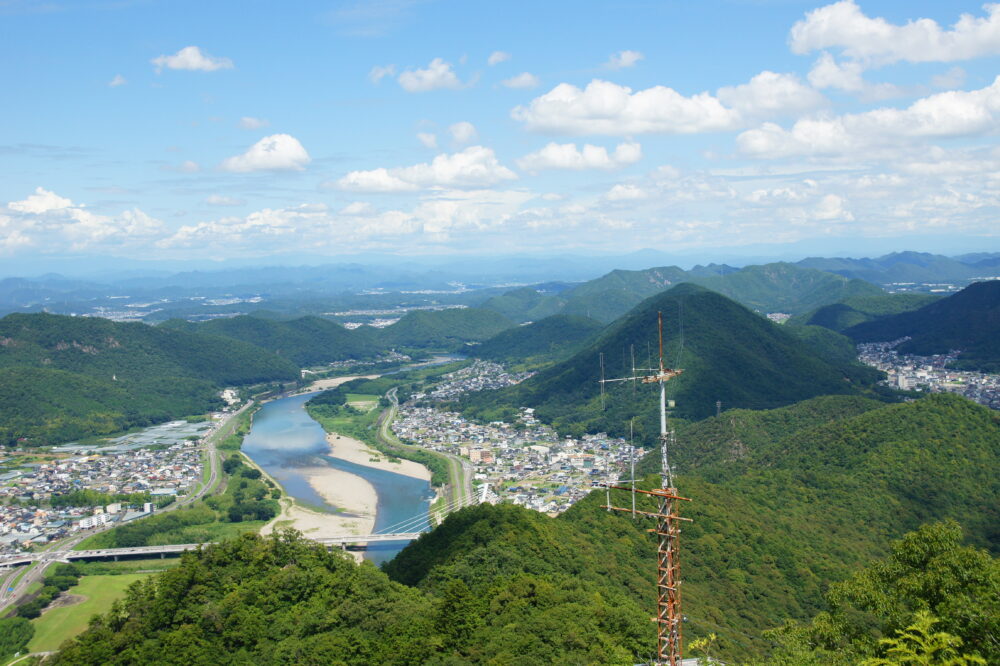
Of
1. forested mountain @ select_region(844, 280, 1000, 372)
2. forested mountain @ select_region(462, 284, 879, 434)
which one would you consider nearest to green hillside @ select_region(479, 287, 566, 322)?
forested mountain @ select_region(844, 280, 1000, 372)

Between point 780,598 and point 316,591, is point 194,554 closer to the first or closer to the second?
point 316,591

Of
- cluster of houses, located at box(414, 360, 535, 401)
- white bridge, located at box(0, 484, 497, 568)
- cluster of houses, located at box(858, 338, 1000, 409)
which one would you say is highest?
cluster of houses, located at box(858, 338, 1000, 409)

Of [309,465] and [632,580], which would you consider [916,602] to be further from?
[309,465]

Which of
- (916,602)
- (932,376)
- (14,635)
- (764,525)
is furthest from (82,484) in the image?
(932,376)

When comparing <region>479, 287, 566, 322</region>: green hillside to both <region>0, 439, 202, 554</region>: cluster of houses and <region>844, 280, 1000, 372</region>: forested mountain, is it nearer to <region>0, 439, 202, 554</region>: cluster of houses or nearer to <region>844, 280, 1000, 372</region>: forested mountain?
<region>844, 280, 1000, 372</region>: forested mountain

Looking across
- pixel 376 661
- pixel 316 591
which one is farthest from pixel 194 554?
pixel 376 661

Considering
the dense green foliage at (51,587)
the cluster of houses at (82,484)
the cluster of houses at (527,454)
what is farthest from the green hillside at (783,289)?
the dense green foliage at (51,587)
